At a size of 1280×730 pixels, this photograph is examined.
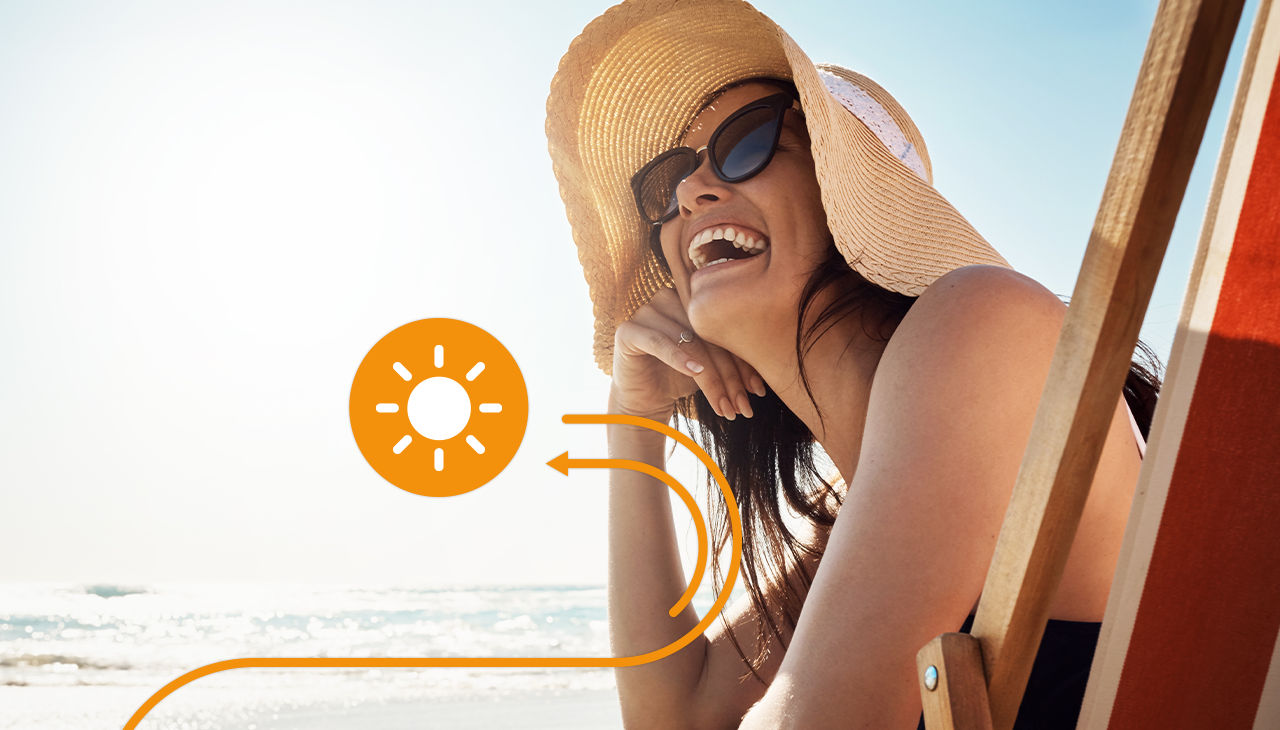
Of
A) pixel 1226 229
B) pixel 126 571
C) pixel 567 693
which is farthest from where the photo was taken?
pixel 126 571

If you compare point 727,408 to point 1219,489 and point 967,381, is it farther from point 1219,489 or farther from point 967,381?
point 1219,489

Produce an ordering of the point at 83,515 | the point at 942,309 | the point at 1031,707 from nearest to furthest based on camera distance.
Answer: the point at 942,309
the point at 1031,707
the point at 83,515

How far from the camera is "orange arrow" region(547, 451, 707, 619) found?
2.37m

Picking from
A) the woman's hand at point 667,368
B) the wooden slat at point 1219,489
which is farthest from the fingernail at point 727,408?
the wooden slat at point 1219,489

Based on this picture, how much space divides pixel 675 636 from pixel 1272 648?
5.57 ft

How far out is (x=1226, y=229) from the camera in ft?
2.57

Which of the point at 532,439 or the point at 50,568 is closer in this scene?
the point at 50,568

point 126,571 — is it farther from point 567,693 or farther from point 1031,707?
point 1031,707

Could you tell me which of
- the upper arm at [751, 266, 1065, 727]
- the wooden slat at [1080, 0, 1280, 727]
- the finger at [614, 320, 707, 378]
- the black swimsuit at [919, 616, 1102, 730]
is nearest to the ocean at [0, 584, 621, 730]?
the finger at [614, 320, 707, 378]

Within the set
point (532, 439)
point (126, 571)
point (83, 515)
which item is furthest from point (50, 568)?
point (532, 439)

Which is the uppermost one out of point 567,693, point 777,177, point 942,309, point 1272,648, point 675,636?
point 777,177

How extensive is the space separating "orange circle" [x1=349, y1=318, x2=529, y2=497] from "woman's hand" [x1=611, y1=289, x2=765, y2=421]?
1.87ft

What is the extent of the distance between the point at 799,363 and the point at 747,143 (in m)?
0.60

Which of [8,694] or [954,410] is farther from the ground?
[954,410]
